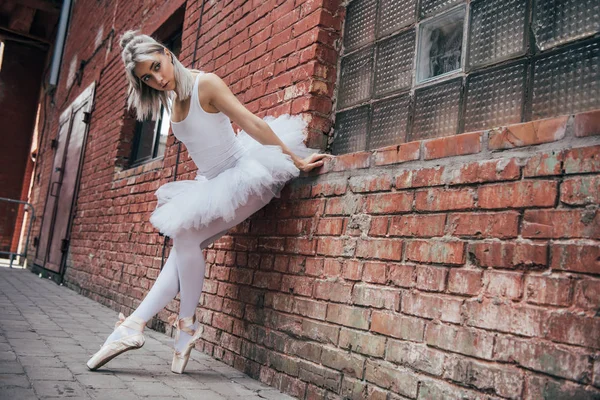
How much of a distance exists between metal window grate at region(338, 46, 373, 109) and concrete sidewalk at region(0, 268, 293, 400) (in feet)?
4.87

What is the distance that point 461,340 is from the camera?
1733 millimetres

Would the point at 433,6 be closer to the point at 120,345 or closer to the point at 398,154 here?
the point at 398,154

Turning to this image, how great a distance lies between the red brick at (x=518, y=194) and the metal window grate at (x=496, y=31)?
1.84 ft

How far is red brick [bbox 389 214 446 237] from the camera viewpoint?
6.24 feet

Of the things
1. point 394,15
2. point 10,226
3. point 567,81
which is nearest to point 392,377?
point 567,81

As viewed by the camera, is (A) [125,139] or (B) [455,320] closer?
(B) [455,320]

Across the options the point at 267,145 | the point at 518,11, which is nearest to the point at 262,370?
the point at 267,145

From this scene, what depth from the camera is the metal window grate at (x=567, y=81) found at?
1.69 meters

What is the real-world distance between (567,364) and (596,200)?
44 cm

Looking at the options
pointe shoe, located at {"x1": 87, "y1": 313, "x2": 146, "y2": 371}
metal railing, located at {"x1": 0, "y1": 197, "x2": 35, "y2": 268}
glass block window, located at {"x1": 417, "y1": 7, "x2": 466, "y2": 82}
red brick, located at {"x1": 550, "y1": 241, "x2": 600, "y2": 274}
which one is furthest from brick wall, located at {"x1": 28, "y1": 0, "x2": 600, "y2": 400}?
metal railing, located at {"x1": 0, "y1": 197, "x2": 35, "y2": 268}

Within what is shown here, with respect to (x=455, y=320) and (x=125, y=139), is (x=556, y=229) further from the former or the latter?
(x=125, y=139)

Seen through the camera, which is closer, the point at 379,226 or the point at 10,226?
the point at 379,226

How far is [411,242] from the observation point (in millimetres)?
1999

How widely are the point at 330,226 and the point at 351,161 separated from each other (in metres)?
0.31
